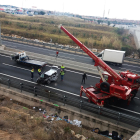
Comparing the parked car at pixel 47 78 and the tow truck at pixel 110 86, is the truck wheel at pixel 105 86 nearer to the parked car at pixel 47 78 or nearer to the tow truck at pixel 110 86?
the tow truck at pixel 110 86

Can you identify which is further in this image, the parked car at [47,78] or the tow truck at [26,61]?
the tow truck at [26,61]

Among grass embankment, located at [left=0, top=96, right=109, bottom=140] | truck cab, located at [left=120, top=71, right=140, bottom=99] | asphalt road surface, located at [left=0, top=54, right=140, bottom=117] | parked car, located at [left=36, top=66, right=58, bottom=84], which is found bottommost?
grass embankment, located at [left=0, top=96, right=109, bottom=140]

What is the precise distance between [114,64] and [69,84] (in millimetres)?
12066

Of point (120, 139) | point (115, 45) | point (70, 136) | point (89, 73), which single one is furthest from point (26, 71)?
point (115, 45)

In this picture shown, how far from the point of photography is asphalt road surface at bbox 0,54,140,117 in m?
12.1

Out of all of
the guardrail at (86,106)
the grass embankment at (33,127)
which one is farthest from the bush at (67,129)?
the guardrail at (86,106)

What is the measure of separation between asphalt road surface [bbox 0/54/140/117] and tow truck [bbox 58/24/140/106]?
33.9 inches

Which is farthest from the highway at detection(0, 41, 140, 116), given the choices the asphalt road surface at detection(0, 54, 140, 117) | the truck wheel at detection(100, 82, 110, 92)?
the truck wheel at detection(100, 82, 110, 92)

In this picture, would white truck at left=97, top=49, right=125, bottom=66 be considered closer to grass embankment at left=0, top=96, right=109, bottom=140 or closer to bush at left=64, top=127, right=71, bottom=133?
grass embankment at left=0, top=96, right=109, bottom=140

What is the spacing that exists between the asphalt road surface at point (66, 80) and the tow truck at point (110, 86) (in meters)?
0.86

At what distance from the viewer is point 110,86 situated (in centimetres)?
1106

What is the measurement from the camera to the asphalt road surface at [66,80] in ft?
39.6

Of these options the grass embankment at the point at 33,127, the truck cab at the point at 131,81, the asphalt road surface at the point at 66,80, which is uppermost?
the truck cab at the point at 131,81

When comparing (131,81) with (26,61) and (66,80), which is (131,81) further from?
(26,61)
